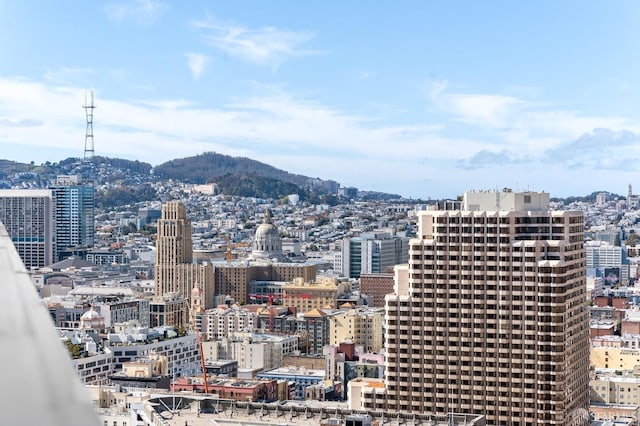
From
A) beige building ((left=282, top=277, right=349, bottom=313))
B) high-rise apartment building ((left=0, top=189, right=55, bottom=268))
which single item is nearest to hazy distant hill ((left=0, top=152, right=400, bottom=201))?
high-rise apartment building ((left=0, top=189, right=55, bottom=268))

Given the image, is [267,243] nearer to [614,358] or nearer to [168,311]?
[168,311]

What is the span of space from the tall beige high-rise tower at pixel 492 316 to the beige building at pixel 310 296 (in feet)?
64.8

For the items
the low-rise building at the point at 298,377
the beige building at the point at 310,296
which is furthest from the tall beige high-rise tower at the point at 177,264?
the low-rise building at the point at 298,377

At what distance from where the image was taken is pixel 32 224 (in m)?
48.0

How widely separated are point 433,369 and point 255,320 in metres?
16.8

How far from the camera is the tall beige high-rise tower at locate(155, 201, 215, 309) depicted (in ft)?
119

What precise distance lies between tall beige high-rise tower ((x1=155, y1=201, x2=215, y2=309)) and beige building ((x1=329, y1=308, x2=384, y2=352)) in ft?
24.4

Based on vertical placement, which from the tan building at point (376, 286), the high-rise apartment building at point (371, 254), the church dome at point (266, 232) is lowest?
the tan building at point (376, 286)

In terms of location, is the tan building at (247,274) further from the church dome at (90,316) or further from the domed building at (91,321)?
the domed building at (91,321)

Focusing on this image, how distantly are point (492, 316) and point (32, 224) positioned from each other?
120ft

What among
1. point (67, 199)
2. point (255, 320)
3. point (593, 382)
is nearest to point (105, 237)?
point (67, 199)

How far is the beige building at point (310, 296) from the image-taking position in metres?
34.1

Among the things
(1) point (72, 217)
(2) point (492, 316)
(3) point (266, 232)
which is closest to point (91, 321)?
(2) point (492, 316)

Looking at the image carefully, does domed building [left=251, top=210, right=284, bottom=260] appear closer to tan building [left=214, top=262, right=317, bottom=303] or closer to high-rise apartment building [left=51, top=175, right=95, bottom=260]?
tan building [left=214, top=262, right=317, bottom=303]
